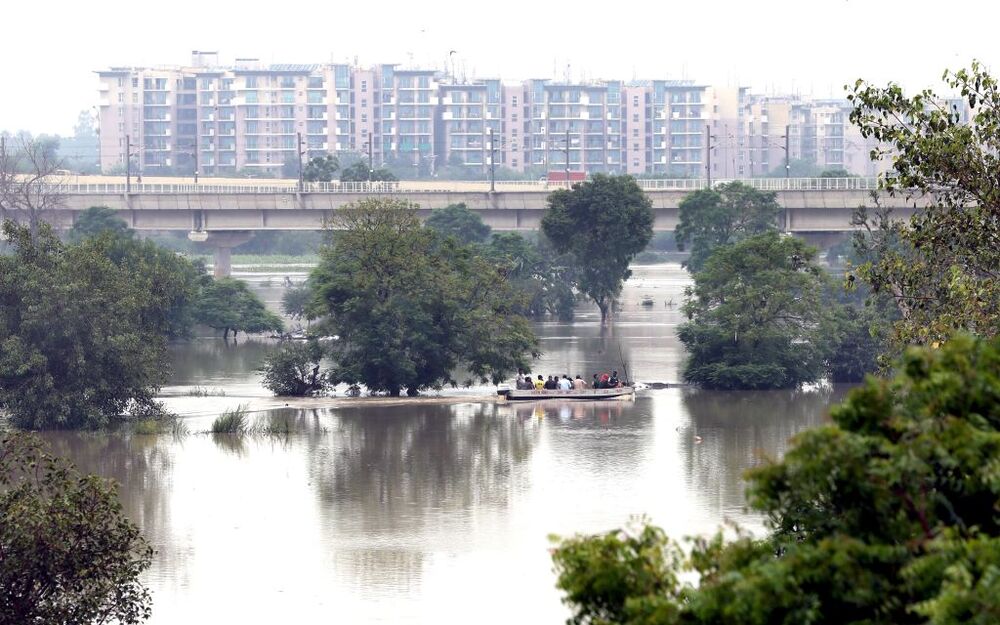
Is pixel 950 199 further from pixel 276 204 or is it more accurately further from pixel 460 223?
pixel 276 204

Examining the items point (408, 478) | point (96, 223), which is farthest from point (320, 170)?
point (408, 478)

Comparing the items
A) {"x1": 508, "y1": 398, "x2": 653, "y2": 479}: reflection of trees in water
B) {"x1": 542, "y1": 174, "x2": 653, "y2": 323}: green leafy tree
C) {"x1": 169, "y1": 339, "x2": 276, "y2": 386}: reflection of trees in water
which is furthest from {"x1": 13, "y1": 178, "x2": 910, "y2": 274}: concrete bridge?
{"x1": 508, "y1": 398, "x2": 653, "y2": 479}: reflection of trees in water

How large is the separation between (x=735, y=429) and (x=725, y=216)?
35.2 metres

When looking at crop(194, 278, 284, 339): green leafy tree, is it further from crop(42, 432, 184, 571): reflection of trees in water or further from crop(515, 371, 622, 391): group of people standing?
crop(42, 432, 184, 571): reflection of trees in water

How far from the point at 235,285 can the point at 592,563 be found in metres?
71.9

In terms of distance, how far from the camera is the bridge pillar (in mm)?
96500

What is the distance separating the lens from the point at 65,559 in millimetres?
22312

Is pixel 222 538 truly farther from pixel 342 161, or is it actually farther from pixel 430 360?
pixel 342 161

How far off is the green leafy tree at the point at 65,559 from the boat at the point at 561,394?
103 feet

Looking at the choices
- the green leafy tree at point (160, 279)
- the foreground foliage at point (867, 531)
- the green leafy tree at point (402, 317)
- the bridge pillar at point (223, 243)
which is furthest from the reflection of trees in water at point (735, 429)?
the bridge pillar at point (223, 243)

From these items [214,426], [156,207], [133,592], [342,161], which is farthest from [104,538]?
[342,161]

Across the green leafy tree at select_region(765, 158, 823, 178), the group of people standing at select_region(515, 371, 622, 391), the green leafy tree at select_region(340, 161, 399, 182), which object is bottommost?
the group of people standing at select_region(515, 371, 622, 391)

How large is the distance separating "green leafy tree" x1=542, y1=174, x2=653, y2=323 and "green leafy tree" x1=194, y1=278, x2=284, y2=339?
14794 millimetres

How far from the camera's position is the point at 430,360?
2192 inches
